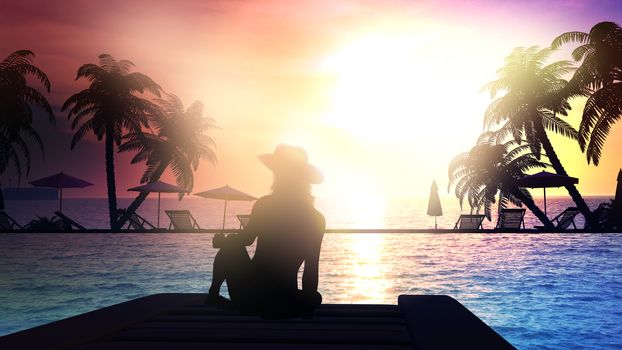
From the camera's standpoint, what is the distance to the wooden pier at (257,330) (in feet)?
11.9

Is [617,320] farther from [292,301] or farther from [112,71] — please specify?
[112,71]

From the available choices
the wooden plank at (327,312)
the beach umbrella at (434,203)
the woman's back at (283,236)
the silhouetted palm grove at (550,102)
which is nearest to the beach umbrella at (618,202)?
the silhouetted palm grove at (550,102)

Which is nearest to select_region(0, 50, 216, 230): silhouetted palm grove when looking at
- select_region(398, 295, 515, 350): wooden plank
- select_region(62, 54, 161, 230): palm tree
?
select_region(62, 54, 161, 230): palm tree

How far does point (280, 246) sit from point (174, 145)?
37651 mm

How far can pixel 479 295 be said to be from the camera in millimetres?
13023

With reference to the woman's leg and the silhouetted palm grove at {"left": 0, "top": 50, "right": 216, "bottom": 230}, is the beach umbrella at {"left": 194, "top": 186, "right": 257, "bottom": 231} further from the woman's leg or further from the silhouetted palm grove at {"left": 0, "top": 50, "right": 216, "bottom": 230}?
the woman's leg

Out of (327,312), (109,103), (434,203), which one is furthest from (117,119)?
(327,312)

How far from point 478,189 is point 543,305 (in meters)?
28.4

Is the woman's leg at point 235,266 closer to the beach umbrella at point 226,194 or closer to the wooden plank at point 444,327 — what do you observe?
the wooden plank at point 444,327

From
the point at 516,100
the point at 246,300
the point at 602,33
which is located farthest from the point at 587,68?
the point at 246,300

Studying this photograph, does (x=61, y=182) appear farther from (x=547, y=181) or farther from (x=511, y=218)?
(x=547, y=181)

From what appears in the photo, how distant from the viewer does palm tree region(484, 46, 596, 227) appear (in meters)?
32.8

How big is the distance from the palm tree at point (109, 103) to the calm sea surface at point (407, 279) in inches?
434

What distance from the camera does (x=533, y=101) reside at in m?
33.3
